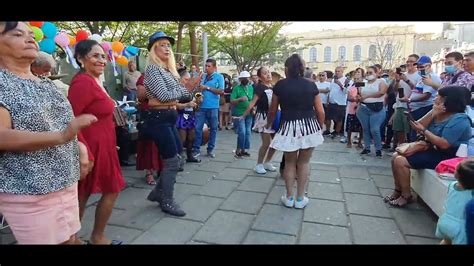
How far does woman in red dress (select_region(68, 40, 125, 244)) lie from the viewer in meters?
2.19

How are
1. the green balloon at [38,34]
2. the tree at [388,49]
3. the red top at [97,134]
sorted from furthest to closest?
the tree at [388,49] → the green balloon at [38,34] → the red top at [97,134]

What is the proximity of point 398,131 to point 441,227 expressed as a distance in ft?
12.7

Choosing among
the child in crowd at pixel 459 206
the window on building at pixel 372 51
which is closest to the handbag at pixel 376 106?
the child in crowd at pixel 459 206

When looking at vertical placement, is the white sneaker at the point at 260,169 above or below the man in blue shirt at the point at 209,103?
below

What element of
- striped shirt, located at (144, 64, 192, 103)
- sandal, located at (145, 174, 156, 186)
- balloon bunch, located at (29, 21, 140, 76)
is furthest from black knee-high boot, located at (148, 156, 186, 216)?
balloon bunch, located at (29, 21, 140, 76)

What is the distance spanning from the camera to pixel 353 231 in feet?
9.27

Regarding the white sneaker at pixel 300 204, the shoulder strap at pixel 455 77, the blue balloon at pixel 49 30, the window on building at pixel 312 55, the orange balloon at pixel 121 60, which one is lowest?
the white sneaker at pixel 300 204

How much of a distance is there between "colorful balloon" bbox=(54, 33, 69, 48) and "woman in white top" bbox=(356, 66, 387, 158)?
4.93 m

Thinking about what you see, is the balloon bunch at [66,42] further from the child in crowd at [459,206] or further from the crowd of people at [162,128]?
the child in crowd at [459,206]

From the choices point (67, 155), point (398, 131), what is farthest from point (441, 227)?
point (398, 131)

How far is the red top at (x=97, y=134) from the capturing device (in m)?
2.18

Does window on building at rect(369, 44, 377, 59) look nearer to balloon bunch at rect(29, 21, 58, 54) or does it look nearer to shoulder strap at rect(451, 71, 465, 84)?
shoulder strap at rect(451, 71, 465, 84)

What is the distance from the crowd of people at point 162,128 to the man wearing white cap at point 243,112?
23 mm

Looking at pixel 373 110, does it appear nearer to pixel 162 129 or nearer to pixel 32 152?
pixel 162 129
